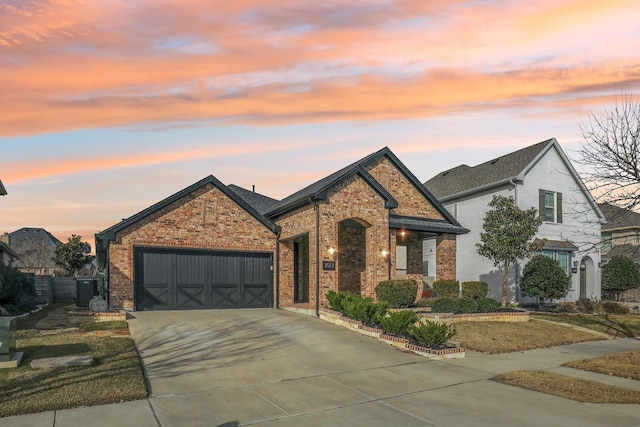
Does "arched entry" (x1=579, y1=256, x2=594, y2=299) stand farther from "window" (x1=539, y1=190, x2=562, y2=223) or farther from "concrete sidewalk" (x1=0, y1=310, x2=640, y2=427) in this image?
"concrete sidewalk" (x1=0, y1=310, x2=640, y2=427)

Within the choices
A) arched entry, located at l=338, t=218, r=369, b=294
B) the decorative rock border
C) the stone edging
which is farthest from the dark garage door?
the stone edging

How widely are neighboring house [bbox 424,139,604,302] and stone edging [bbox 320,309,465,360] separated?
12730 mm

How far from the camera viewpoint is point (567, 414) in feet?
25.1

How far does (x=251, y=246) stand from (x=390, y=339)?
9.52 metres

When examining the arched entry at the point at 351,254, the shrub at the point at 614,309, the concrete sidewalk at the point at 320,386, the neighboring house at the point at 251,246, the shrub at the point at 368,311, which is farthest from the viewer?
the shrub at the point at 614,309

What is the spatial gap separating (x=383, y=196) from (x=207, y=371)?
39.4ft

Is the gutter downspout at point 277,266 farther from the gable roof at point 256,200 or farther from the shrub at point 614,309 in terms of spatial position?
the shrub at point 614,309

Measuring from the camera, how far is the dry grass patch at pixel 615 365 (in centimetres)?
1079

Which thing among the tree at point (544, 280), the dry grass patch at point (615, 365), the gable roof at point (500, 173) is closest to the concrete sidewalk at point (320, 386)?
the dry grass patch at point (615, 365)

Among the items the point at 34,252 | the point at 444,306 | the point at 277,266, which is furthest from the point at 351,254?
the point at 34,252

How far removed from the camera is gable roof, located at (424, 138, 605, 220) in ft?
85.7

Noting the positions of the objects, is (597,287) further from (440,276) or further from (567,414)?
(567,414)

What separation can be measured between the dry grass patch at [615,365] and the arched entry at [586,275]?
62.1ft

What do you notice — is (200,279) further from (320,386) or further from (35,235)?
(35,235)
